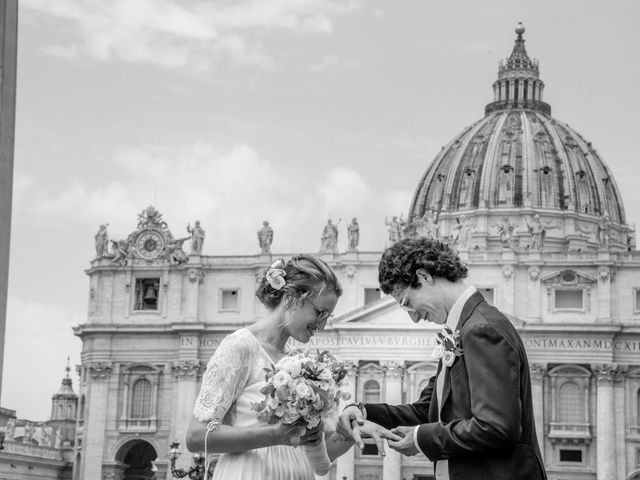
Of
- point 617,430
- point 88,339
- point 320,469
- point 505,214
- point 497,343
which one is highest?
point 505,214

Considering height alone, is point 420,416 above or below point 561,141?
below

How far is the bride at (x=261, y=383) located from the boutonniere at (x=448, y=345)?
678 millimetres

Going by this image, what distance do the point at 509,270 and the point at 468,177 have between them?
3247cm

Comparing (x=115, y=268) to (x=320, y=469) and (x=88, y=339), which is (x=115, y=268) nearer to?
(x=88, y=339)

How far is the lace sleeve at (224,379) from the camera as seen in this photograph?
26.0 ft

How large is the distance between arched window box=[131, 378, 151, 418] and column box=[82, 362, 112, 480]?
1.31 metres

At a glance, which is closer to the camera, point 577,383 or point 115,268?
point 577,383

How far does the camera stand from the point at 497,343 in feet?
24.8

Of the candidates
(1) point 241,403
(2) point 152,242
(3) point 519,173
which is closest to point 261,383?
(1) point 241,403

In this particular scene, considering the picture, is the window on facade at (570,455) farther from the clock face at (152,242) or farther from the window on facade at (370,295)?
the clock face at (152,242)

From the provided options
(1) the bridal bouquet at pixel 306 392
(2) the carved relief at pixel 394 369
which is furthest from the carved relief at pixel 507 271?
(1) the bridal bouquet at pixel 306 392

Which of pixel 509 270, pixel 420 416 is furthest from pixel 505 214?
pixel 420 416

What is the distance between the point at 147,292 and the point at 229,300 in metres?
4.70

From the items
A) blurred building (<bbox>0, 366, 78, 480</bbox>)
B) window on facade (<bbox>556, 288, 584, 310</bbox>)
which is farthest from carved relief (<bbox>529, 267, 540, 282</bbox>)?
blurred building (<bbox>0, 366, 78, 480</bbox>)
